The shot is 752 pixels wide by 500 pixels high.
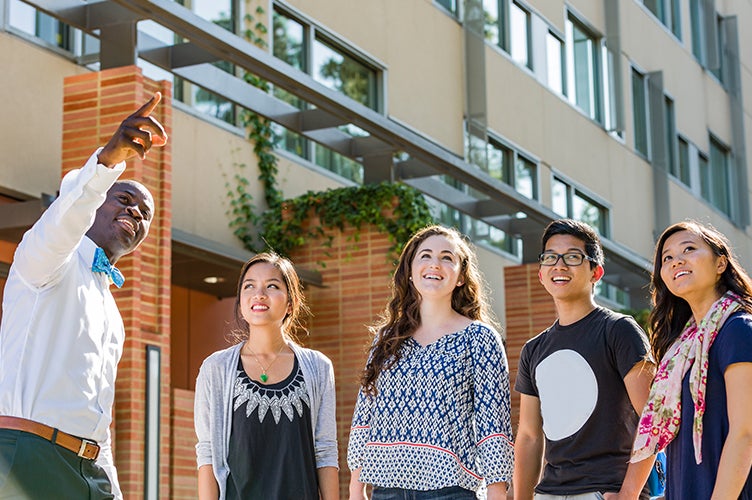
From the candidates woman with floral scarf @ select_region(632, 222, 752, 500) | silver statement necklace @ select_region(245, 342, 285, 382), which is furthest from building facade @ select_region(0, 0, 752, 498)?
woman with floral scarf @ select_region(632, 222, 752, 500)

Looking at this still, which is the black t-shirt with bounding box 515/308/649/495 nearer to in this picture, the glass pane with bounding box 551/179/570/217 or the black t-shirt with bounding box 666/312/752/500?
the black t-shirt with bounding box 666/312/752/500

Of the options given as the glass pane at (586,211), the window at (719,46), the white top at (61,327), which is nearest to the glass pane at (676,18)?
the window at (719,46)

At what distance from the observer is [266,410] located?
227 inches

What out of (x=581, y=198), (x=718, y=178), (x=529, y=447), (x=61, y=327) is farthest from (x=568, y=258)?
(x=718, y=178)

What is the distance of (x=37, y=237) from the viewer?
14.7 feet

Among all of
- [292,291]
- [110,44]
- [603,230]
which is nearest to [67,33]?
[110,44]

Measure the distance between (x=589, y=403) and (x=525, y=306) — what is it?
11125 mm

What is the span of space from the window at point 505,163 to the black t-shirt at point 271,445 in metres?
13.1

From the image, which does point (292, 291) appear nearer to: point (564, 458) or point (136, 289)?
point (564, 458)

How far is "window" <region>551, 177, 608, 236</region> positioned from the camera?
2172 cm

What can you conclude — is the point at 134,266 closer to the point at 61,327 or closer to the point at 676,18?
the point at 61,327

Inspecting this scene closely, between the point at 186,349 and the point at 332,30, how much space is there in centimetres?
455

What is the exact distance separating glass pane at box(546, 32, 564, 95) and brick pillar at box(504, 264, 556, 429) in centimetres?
639

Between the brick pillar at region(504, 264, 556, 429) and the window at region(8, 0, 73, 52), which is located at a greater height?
the window at region(8, 0, 73, 52)
